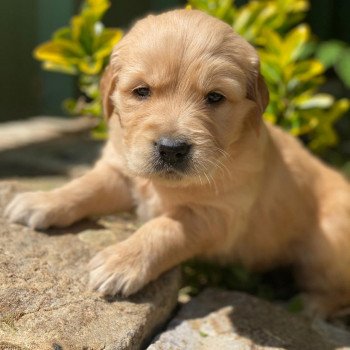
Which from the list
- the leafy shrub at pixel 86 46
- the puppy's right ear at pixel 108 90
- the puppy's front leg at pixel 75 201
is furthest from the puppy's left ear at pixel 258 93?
the leafy shrub at pixel 86 46

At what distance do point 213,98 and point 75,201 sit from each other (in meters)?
1.03

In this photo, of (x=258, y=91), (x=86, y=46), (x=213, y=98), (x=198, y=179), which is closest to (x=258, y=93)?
(x=258, y=91)

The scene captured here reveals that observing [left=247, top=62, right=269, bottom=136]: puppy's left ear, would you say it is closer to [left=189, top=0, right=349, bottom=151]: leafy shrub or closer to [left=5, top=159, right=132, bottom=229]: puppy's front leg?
[left=5, top=159, right=132, bottom=229]: puppy's front leg

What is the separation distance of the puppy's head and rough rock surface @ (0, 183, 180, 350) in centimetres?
64

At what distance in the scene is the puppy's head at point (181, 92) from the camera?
278cm

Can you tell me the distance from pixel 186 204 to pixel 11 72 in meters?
3.90

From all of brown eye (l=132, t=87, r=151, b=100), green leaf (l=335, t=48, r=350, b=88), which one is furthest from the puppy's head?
green leaf (l=335, t=48, r=350, b=88)

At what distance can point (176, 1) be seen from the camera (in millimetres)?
7008

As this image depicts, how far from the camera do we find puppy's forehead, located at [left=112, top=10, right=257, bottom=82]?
2838mm

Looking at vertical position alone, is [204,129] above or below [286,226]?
above

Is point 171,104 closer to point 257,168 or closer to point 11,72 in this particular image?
point 257,168

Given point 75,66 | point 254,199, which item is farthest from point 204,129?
point 75,66

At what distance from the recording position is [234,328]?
3068 millimetres

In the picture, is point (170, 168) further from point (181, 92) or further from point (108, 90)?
point (108, 90)
